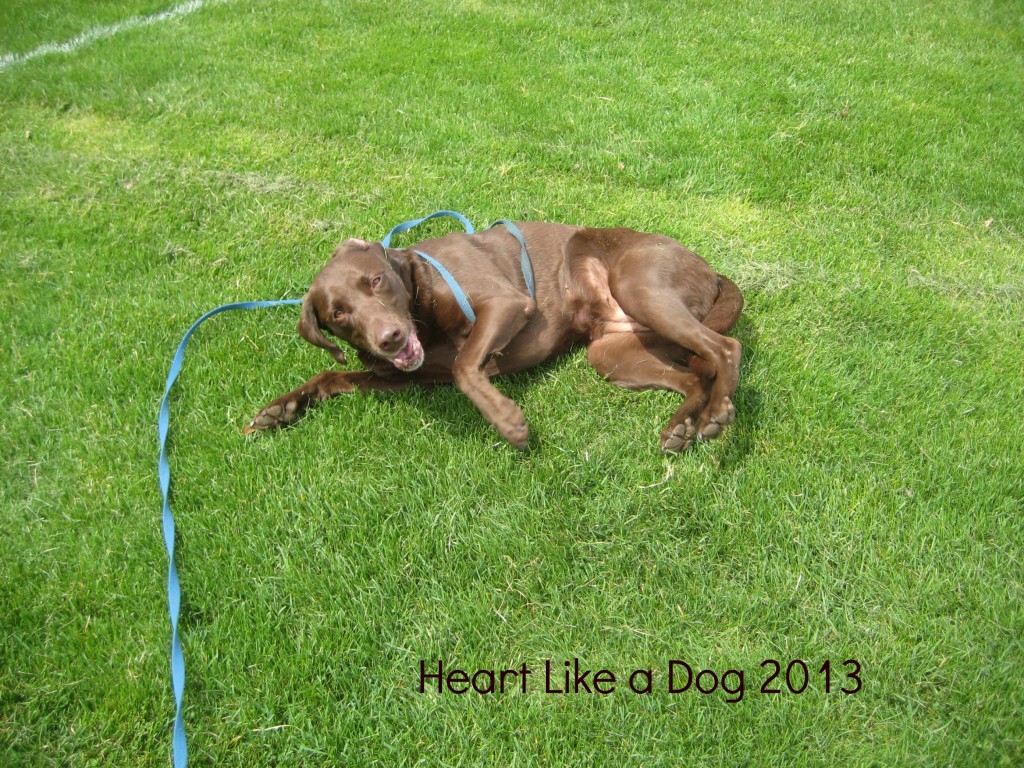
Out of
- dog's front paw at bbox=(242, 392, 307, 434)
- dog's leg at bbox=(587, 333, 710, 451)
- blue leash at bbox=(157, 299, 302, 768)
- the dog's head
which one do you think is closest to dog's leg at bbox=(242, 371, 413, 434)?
dog's front paw at bbox=(242, 392, 307, 434)

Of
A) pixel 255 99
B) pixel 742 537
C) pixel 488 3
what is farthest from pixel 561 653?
pixel 488 3

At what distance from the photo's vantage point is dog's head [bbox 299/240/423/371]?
138 inches

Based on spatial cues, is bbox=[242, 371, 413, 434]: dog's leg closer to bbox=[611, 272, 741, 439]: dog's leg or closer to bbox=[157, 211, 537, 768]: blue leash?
bbox=[157, 211, 537, 768]: blue leash

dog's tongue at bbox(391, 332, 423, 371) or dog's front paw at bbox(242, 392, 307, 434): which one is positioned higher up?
dog's tongue at bbox(391, 332, 423, 371)

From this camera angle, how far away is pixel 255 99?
6.46 m

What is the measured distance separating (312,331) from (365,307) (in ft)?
1.03

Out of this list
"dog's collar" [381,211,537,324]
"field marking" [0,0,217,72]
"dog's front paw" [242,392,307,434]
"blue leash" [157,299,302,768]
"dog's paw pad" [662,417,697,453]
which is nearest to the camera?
"blue leash" [157,299,302,768]

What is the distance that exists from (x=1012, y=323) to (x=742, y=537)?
235cm

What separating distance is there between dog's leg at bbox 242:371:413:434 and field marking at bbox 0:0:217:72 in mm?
5879

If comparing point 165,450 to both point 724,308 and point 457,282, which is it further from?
point 724,308

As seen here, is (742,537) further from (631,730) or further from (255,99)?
(255,99)

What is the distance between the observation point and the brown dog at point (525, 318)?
11.5 ft

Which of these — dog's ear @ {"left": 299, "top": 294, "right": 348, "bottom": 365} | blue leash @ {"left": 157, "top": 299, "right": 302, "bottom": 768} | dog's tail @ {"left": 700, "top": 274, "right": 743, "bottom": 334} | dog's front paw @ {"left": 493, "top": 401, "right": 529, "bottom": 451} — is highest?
dog's ear @ {"left": 299, "top": 294, "right": 348, "bottom": 365}

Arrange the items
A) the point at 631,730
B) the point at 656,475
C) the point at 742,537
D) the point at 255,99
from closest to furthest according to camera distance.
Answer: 1. the point at 631,730
2. the point at 742,537
3. the point at 656,475
4. the point at 255,99
